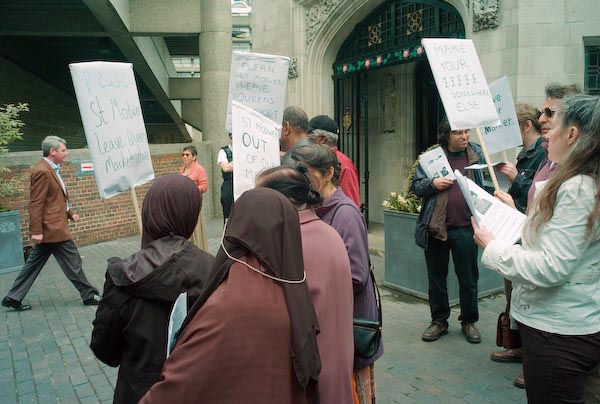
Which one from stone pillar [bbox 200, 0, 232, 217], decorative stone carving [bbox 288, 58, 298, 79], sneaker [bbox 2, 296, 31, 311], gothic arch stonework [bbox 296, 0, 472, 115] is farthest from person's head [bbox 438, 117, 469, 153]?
stone pillar [bbox 200, 0, 232, 217]

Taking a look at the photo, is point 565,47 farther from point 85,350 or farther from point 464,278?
point 85,350

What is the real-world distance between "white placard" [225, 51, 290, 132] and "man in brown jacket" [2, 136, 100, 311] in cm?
284

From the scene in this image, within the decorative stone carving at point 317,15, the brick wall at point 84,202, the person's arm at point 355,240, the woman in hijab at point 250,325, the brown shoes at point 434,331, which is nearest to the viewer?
the woman in hijab at point 250,325

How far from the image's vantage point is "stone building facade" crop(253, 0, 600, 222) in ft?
22.1

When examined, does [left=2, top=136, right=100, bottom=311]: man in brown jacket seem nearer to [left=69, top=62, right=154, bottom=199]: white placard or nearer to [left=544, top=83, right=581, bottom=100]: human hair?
[left=69, top=62, right=154, bottom=199]: white placard

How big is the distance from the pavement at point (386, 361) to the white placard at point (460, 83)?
76.6 inches

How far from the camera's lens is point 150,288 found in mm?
2188

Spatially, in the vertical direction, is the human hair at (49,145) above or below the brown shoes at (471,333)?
above

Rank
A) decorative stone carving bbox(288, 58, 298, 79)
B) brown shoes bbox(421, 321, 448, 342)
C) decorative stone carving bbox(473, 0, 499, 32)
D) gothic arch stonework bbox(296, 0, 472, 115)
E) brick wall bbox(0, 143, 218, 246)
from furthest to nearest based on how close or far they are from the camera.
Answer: decorative stone carving bbox(288, 58, 298, 79) → gothic arch stonework bbox(296, 0, 472, 115) → brick wall bbox(0, 143, 218, 246) → decorative stone carving bbox(473, 0, 499, 32) → brown shoes bbox(421, 321, 448, 342)

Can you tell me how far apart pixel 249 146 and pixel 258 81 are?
146cm

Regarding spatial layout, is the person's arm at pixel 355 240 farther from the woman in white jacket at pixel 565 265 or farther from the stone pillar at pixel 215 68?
the stone pillar at pixel 215 68

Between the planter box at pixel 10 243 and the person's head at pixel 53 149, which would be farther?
the planter box at pixel 10 243

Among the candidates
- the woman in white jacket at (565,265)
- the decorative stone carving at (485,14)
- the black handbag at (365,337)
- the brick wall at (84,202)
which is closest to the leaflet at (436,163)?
the woman in white jacket at (565,265)

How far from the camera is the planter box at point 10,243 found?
26.5 ft
